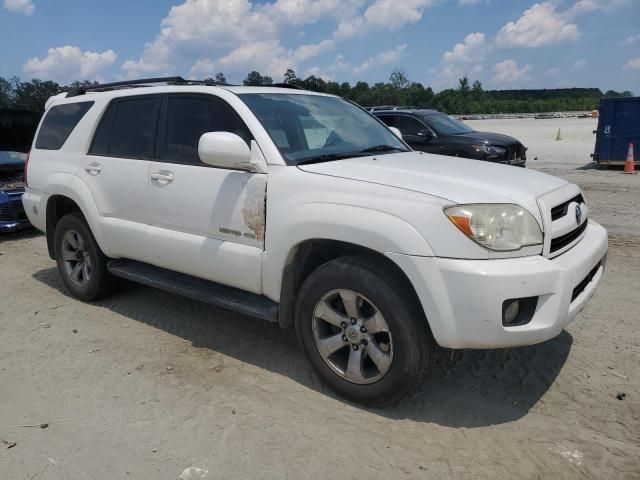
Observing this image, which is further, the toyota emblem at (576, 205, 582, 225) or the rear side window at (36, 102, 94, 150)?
the rear side window at (36, 102, 94, 150)

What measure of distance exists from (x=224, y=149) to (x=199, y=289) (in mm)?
1134

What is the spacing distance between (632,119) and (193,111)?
13.5 meters

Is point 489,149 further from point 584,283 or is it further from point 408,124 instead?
point 584,283

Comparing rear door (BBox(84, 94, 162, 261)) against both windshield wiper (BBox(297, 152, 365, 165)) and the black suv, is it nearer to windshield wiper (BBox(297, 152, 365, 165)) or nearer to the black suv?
windshield wiper (BBox(297, 152, 365, 165))

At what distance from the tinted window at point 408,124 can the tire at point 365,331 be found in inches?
348

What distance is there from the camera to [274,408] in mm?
3234

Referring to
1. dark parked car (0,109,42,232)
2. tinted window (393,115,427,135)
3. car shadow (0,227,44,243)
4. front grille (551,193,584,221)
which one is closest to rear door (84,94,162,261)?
front grille (551,193,584,221)

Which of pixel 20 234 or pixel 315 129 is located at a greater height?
pixel 315 129

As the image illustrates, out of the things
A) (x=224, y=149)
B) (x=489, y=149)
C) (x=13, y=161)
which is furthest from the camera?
(x=489, y=149)

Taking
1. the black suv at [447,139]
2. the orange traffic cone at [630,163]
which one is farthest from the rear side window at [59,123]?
the orange traffic cone at [630,163]

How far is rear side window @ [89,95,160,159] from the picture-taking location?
14.2 feet

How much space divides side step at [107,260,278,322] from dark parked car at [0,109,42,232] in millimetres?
4489

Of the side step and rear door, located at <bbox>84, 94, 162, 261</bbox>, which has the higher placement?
rear door, located at <bbox>84, 94, 162, 261</bbox>

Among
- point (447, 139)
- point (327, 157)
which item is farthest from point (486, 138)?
point (327, 157)
